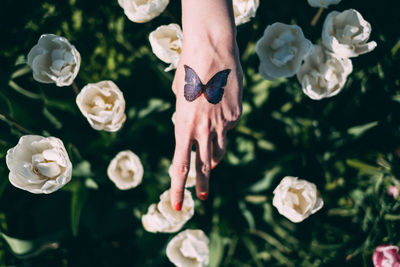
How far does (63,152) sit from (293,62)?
3.41ft

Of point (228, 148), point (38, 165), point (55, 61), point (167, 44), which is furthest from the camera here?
point (228, 148)

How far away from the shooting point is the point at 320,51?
4.80 ft

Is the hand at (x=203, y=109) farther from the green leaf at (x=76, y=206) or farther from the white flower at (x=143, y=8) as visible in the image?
the green leaf at (x=76, y=206)

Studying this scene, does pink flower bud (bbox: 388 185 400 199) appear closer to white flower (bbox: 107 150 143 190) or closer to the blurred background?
the blurred background

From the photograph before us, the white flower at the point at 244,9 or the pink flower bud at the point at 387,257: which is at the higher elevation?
the white flower at the point at 244,9

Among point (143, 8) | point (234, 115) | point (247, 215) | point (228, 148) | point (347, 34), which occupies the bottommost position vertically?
point (247, 215)

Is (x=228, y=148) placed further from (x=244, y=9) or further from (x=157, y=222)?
(x=244, y=9)

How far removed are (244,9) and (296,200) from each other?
0.87 meters

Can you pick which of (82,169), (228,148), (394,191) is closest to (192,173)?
(228,148)

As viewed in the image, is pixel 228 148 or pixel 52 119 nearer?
pixel 52 119

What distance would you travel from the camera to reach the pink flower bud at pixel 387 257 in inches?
54.8

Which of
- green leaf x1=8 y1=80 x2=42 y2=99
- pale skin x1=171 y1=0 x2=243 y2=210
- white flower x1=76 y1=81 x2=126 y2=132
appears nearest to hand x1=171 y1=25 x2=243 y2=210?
pale skin x1=171 y1=0 x2=243 y2=210

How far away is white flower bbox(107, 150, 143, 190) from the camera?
147cm

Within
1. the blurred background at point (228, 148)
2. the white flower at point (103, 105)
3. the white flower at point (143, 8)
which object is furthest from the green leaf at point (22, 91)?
the white flower at point (143, 8)
